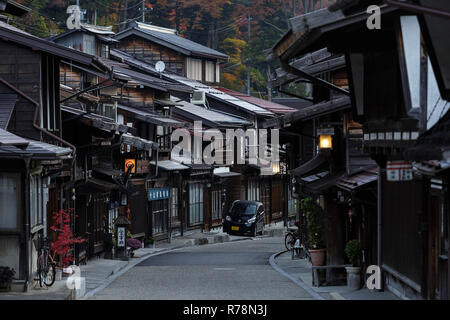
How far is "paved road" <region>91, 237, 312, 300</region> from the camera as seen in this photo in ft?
72.8

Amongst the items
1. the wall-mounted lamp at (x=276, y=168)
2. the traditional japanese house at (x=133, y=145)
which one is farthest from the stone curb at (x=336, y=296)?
the wall-mounted lamp at (x=276, y=168)

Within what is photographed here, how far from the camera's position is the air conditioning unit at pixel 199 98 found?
60094 mm

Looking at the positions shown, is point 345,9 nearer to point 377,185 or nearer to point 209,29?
point 377,185

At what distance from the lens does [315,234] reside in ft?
91.3

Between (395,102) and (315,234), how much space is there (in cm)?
→ 1059

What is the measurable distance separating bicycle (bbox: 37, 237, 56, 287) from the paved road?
1528mm

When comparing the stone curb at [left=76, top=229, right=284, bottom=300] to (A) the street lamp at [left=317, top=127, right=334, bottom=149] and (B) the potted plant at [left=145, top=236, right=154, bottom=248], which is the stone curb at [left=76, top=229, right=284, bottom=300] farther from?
(A) the street lamp at [left=317, top=127, right=334, bottom=149]

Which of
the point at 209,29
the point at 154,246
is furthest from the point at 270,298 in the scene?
the point at 209,29

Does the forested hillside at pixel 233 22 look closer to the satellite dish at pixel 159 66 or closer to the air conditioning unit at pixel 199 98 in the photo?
the air conditioning unit at pixel 199 98

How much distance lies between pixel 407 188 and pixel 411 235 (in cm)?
110

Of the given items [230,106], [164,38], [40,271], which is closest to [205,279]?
[40,271]

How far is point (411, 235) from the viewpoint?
18.6m

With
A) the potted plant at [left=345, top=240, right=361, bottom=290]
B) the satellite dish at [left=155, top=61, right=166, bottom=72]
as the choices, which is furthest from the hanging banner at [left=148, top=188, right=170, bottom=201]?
the potted plant at [left=345, top=240, right=361, bottom=290]

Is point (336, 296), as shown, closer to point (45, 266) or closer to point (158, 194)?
point (45, 266)
